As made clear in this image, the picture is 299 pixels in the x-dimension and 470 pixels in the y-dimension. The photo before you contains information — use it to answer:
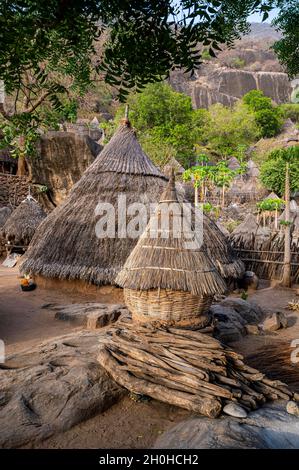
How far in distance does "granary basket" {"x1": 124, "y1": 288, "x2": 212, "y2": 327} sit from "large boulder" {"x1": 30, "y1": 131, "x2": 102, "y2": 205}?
51.2 feet

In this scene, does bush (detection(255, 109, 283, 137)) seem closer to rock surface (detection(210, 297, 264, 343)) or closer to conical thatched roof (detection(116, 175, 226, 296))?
rock surface (detection(210, 297, 264, 343))

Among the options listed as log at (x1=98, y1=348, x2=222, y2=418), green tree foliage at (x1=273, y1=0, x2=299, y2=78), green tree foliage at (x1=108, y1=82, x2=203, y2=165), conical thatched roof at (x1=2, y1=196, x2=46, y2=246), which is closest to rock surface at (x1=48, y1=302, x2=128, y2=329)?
log at (x1=98, y1=348, x2=222, y2=418)

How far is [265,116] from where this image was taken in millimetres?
42375

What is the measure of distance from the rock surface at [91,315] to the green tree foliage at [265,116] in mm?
40092

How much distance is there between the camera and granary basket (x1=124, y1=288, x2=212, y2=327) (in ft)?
14.0

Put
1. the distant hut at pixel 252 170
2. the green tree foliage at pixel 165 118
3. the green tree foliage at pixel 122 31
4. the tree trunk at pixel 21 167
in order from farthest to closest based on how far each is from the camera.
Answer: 1. the distant hut at pixel 252 170
2. the green tree foliage at pixel 165 118
3. the tree trunk at pixel 21 167
4. the green tree foliage at pixel 122 31

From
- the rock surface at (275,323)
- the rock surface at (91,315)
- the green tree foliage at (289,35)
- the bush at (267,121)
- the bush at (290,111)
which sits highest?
the bush at (290,111)

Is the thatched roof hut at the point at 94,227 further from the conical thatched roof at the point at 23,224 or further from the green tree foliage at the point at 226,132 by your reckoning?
the green tree foliage at the point at 226,132

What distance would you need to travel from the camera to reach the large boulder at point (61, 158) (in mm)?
18562

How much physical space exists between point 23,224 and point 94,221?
21.2 ft

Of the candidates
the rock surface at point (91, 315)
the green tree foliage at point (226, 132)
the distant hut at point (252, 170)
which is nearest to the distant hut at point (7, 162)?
the rock surface at point (91, 315)

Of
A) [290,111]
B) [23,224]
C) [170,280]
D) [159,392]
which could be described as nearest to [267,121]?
[290,111]

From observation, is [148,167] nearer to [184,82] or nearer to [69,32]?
[69,32]
